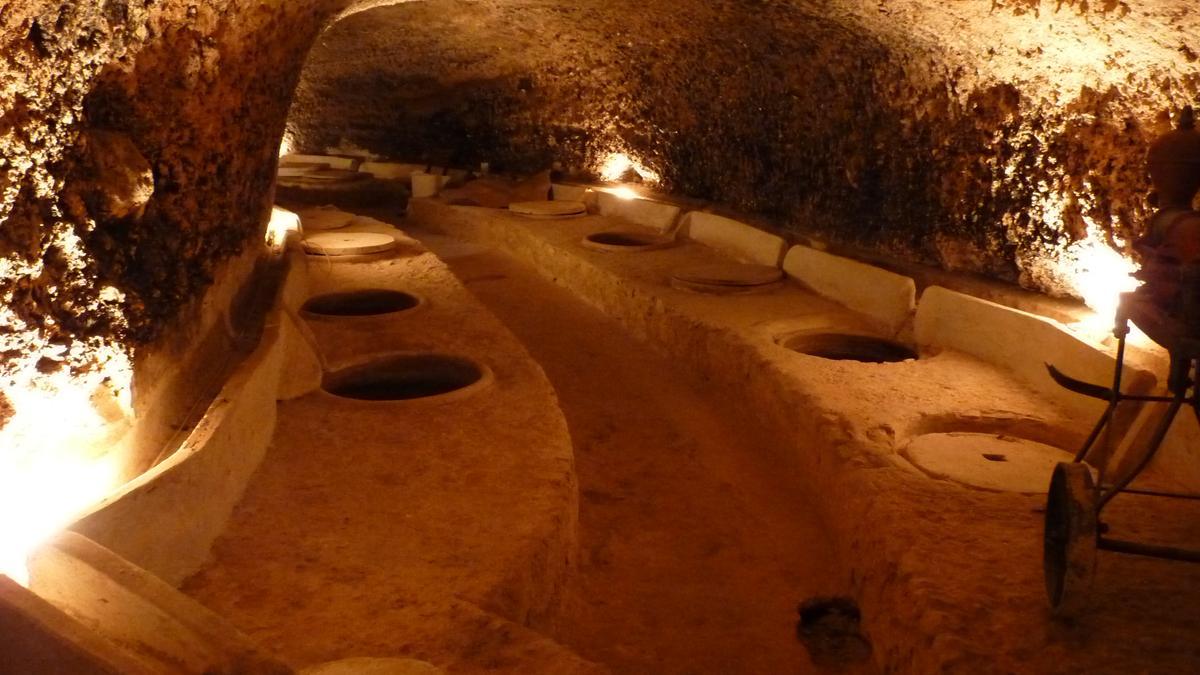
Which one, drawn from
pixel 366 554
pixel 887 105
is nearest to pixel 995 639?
pixel 366 554

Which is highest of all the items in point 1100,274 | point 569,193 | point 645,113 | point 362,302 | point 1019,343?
point 645,113

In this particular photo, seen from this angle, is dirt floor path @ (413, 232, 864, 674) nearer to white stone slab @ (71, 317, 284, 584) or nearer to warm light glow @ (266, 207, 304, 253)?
white stone slab @ (71, 317, 284, 584)

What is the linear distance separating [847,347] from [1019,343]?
1.31 metres

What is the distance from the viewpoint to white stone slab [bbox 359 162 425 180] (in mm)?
13633

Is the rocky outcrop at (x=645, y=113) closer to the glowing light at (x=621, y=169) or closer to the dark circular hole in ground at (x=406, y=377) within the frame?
the glowing light at (x=621, y=169)

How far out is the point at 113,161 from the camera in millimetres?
3193

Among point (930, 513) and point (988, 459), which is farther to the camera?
point (988, 459)

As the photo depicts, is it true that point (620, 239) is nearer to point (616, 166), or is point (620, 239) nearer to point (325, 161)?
point (616, 166)

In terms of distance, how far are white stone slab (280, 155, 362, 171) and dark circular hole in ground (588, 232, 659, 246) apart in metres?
5.98

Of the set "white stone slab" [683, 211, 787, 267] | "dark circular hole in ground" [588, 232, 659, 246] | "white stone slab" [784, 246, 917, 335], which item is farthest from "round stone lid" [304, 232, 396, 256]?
"white stone slab" [784, 246, 917, 335]

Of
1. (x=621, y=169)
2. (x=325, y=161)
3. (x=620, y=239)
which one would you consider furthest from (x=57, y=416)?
(x=325, y=161)

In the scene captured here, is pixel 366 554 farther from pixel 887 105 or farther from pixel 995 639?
pixel 887 105

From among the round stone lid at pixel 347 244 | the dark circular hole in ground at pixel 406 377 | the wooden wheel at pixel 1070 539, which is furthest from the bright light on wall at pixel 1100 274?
the round stone lid at pixel 347 244

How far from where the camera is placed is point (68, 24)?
286 cm
